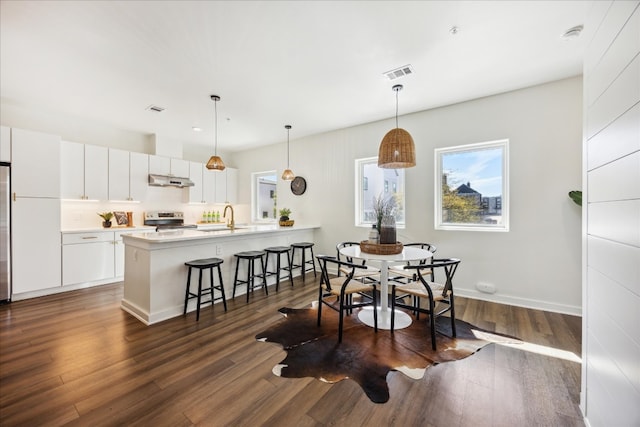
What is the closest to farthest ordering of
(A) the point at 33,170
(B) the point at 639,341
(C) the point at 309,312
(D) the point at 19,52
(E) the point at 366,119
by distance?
(B) the point at 639,341
(D) the point at 19,52
(C) the point at 309,312
(A) the point at 33,170
(E) the point at 366,119

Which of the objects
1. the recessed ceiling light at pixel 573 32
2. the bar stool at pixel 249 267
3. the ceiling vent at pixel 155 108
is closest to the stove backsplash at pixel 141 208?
the ceiling vent at pixel 155 108

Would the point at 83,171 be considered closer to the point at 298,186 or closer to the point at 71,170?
the point at 71,170

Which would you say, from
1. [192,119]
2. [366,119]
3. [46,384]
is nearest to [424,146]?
[366,119]

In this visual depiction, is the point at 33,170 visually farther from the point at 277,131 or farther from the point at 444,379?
the point at 444,379

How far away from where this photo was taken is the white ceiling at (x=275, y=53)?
2.07 m

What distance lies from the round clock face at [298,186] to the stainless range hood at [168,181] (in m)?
2.25

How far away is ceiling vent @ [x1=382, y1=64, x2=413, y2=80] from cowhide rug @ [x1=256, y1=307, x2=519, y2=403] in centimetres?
279

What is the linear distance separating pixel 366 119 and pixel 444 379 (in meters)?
3.82

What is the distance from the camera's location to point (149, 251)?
2830 mm

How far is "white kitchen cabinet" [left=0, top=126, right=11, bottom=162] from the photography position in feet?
11.3

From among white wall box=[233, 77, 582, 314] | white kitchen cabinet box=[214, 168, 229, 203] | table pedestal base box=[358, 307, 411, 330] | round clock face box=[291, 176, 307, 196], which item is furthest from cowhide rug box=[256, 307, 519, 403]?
white kitchen cabinet box=[214, 168, 229, 203]

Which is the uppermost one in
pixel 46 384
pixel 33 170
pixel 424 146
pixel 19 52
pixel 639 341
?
pixel 19 52

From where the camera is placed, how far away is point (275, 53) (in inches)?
103

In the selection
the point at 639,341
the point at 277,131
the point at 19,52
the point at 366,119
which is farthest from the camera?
the point at 277,131
